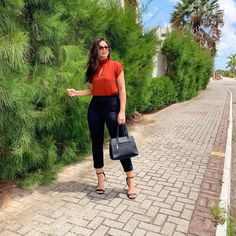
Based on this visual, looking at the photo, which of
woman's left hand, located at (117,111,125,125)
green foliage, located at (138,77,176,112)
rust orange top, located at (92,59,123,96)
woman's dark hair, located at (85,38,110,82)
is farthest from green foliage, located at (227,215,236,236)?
green foliage, located at (138,77,176,112)

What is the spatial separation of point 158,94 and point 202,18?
25.7m

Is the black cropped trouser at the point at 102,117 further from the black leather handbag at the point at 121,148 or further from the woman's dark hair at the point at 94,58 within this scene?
the woman's dark hair at the point at 94,58

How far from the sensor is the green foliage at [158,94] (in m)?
10.9

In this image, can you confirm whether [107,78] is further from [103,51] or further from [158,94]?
[158,94]

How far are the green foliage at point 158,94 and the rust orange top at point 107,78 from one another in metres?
6.65

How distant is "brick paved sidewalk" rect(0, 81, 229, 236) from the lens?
3111 mm

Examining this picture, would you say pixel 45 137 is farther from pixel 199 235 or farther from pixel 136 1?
pixel 136 1

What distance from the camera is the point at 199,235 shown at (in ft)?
9.93

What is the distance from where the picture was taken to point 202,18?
3356cm

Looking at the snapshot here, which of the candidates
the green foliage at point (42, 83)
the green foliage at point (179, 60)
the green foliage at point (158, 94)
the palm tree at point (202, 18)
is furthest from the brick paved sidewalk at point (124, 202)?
the palm tree at point (202, 18)

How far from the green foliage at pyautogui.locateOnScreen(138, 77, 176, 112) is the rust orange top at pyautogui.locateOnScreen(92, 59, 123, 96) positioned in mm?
6651

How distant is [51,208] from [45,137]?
122 cm

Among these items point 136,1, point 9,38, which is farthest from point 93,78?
point 136,1

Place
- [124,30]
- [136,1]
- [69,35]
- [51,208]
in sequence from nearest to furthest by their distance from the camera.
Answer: [51,208]
[69,35]
[124,30]
[136,1]
